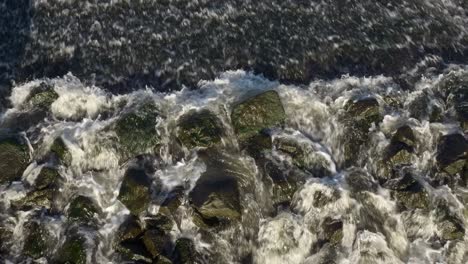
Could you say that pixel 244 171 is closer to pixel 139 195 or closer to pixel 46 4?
pixel 139 195

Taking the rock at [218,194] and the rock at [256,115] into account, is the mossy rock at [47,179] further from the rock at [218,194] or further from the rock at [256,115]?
the rock at [256,115]

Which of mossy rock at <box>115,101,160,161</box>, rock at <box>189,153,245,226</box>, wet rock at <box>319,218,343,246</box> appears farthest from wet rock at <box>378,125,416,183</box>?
mossy rock at <box>115,101,160,161</box>

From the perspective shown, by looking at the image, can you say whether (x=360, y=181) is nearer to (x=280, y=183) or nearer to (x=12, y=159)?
(x=280, y=183)

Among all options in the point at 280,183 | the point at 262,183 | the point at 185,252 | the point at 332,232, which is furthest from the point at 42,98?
the point at 332,232

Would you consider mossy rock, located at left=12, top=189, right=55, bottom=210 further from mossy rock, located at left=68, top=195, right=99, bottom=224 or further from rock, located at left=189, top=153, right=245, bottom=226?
rock, located at left=189, top=153, right=245, bottom=226

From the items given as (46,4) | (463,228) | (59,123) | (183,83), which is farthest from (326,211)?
(46,4)
